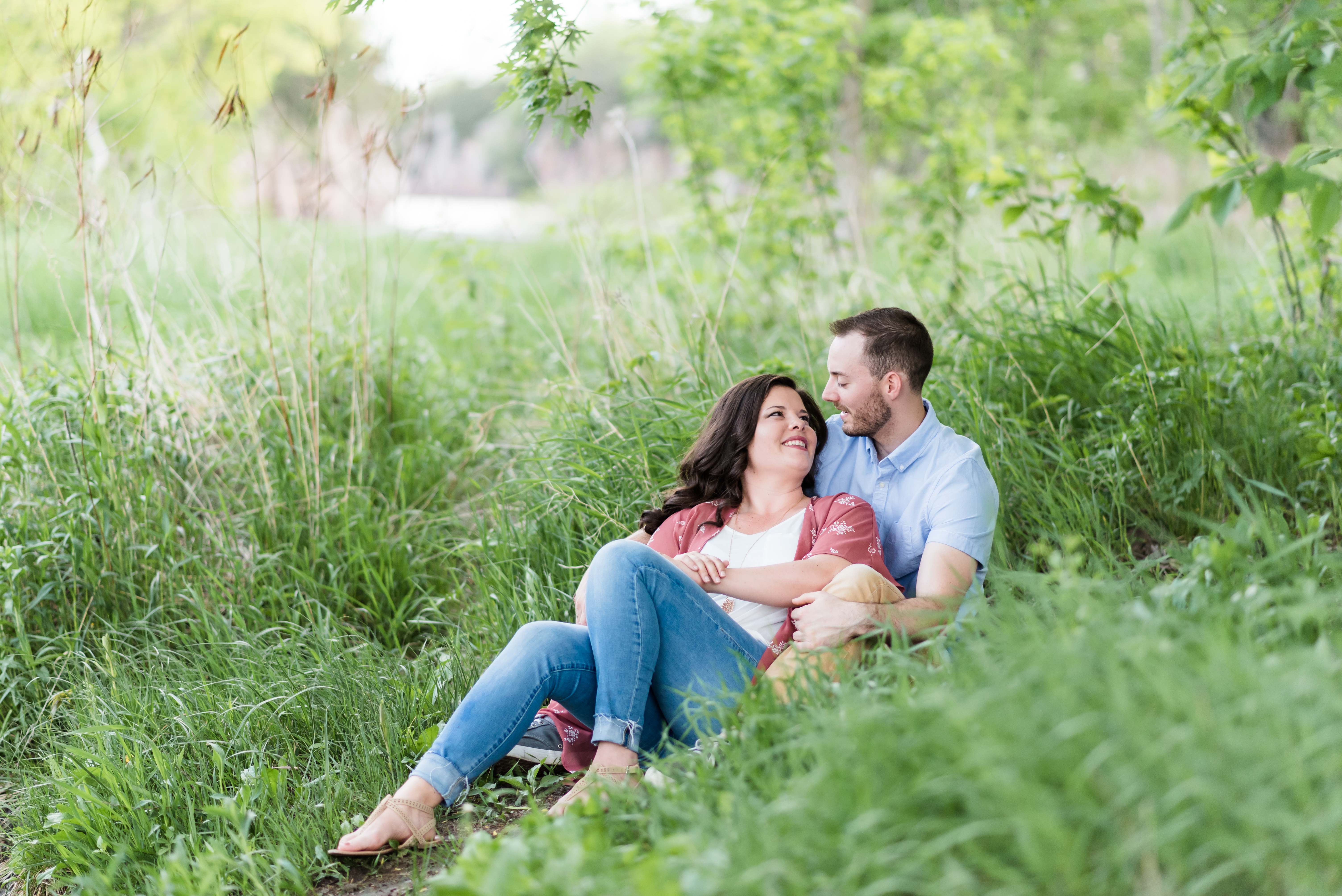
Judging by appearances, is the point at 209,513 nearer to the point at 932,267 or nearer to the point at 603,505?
the point at 603,505

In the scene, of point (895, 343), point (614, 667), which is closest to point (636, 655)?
point (614, 667)

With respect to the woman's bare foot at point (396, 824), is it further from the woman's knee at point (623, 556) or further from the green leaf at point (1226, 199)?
the green leaf at point (1226, 199)

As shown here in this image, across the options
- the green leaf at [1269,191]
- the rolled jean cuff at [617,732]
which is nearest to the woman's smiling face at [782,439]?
the rolled jean cuff at [617,732]

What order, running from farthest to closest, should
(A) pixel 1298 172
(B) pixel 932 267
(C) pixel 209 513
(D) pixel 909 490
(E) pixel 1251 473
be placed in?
1. (B) pixel 932 267
2. (C) pixel 209 513
3. (E) pixel 1251 473
4. (D) pixel 909 490
5. (A) pixel 1298 172

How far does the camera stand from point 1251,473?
3.32 metres

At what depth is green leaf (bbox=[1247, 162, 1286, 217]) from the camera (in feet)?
7.43

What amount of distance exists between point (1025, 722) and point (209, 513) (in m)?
3.09

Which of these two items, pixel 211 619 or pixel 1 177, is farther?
pixel 1 177

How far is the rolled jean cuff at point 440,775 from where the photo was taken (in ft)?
7.73

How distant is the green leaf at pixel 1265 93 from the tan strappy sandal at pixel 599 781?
7.87 feet

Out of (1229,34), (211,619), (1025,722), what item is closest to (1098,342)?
(1229,34)

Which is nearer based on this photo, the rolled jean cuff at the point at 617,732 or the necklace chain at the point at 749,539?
the rolled jean cuff at the point at 617,732

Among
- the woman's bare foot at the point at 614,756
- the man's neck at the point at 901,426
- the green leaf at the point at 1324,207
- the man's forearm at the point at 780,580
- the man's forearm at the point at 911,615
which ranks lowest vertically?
the woman's bare foot at the point at 614,756

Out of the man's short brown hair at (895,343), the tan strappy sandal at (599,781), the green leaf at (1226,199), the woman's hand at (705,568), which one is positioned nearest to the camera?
the tan strappy sandal at (599,781)
